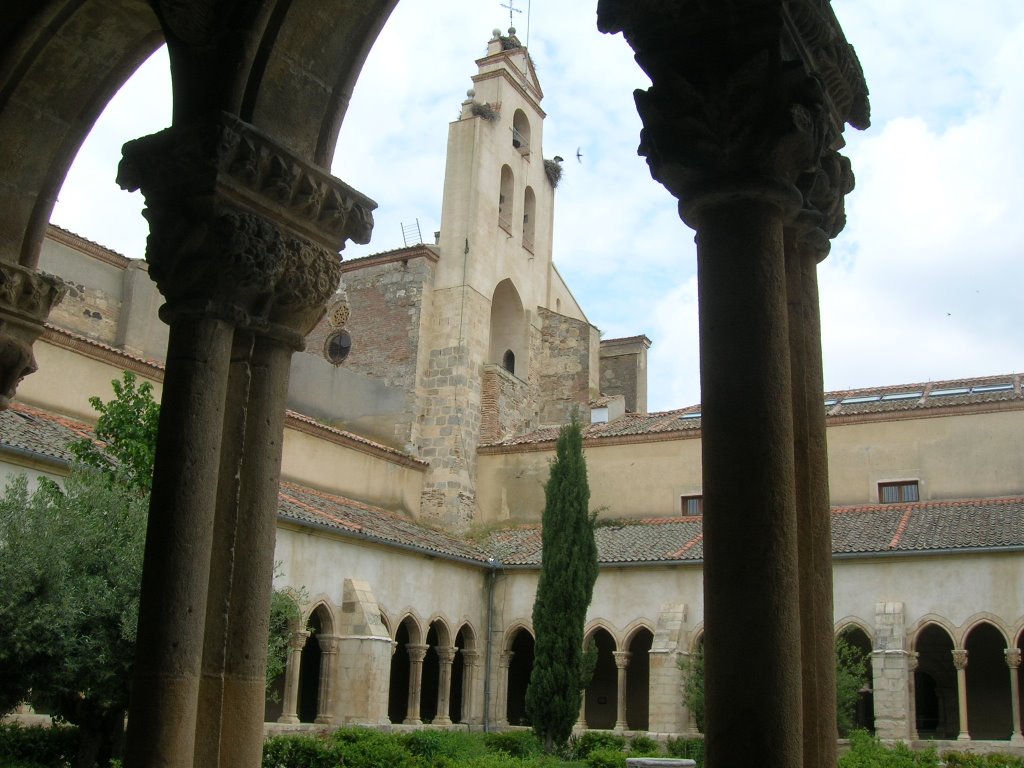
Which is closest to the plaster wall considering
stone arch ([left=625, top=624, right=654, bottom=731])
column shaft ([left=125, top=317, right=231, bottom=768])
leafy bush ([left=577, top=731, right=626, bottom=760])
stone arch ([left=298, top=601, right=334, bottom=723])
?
stone arch ([left=625, top=624, right=654, bottom=731])

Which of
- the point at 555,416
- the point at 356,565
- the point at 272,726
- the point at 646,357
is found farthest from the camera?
the point at 646,357

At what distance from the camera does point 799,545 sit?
3068 millimetres

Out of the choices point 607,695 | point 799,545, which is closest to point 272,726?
point 607,695

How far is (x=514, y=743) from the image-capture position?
17.1 meters

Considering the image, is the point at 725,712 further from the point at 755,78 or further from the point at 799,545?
the point at 755,78

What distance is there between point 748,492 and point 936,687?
2026cm

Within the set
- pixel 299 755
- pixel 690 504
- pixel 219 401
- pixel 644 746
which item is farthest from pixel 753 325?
pixel 690 504

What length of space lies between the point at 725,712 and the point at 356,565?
53.8 ft

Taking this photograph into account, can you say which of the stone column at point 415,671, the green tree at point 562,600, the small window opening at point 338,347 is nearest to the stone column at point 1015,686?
the green tree at point 562,600

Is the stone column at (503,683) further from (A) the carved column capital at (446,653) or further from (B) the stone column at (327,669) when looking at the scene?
(B) the stone column at (327,669)

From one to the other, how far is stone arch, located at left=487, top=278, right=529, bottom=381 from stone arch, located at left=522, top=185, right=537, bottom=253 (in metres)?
1.44

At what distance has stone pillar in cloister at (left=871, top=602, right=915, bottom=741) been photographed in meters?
17.0

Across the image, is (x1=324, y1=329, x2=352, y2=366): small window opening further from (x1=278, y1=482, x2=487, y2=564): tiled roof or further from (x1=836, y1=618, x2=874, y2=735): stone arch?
(x1=836, y1=618, x2=874, y2=735): stone arch

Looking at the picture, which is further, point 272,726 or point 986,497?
point 986,497
